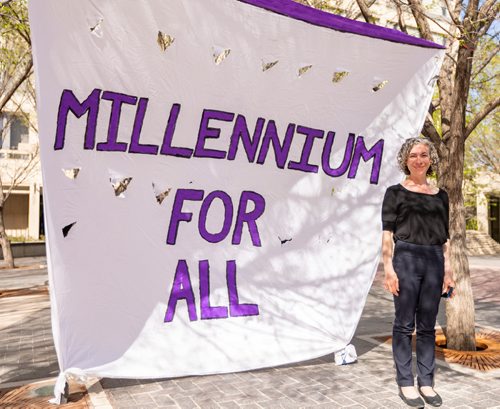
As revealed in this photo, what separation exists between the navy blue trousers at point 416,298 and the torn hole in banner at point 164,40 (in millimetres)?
2704

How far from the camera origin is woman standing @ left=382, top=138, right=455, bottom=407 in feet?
12.9

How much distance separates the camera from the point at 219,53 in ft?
15.4

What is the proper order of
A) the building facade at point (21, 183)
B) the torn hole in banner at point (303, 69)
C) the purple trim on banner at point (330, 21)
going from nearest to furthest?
the purple trim on banner at point (330, 21)
the torn hole in banner at point (303, 69)
the building facade at point (21, 183)

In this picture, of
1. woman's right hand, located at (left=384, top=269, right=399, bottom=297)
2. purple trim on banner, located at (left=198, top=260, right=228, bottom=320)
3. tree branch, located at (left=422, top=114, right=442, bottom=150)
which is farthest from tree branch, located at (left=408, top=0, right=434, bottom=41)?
purple trim on banner, located at (left=198, top=260, right=228, bottom=320)

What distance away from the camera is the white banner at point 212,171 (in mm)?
4152

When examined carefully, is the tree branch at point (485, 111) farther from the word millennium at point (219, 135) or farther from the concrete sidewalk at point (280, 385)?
the concrete sidewalk at point (280, 385)

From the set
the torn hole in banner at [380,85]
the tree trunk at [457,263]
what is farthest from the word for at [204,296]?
the tree trunk at [457,263]

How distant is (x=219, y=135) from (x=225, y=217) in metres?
0.82

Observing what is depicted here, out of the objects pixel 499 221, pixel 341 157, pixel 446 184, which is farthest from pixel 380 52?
pixel 499 221

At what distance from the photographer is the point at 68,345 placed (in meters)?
4.14

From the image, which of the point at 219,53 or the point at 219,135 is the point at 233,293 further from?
the point at 219,53

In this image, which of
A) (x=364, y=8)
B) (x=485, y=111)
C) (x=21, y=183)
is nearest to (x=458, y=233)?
(x=485, y=111)

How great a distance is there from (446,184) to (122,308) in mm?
4653

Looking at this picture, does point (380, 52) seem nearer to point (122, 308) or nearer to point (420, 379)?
point (420, 379)
